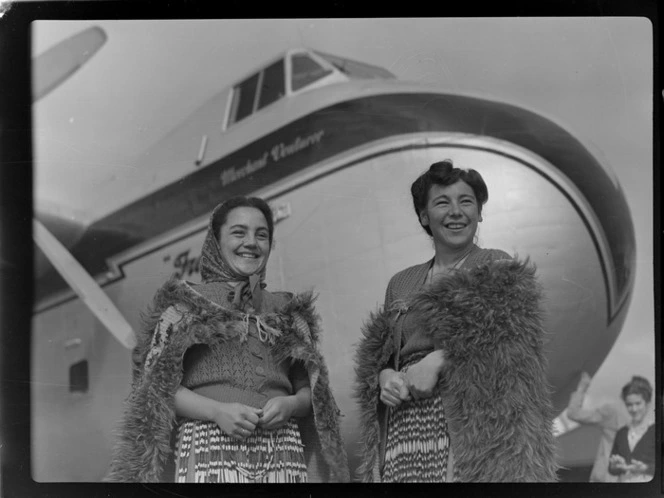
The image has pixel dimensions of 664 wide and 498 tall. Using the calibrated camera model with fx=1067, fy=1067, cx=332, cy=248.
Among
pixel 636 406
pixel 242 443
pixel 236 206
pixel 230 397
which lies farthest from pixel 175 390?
pixel 636 406

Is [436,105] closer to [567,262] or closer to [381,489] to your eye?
[567,262]

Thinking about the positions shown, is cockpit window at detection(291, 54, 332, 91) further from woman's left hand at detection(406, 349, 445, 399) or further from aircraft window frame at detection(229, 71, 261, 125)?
woman's left hand at detection(406, 349, 445, 399)

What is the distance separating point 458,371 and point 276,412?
0.64 meters

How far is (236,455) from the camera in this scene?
369 cm

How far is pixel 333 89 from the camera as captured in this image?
13.1ft

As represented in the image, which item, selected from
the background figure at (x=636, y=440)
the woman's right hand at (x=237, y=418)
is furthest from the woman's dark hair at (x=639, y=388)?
the woman's right hand at (x=237, y=418)

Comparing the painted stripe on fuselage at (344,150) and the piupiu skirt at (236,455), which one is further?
the painted stripe on fuselage at (344,150)

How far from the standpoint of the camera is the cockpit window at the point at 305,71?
398 centimetres

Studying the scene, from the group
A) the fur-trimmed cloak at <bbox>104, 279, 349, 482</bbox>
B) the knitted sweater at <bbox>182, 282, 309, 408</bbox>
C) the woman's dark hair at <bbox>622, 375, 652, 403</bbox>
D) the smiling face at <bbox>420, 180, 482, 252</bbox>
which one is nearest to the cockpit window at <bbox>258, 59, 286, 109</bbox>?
the smiling face at <bbox>420, 180, 482, 252</bbox>

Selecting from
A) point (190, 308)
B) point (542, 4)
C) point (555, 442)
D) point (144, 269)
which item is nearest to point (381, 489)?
point (555, 442)

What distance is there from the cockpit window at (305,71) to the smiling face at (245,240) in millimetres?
513

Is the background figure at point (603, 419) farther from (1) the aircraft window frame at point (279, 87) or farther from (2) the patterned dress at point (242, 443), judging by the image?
(1) the aircraft window frame at point (279, 87)

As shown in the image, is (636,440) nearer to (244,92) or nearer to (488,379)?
(488,379)

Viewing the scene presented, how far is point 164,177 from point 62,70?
56 cm
